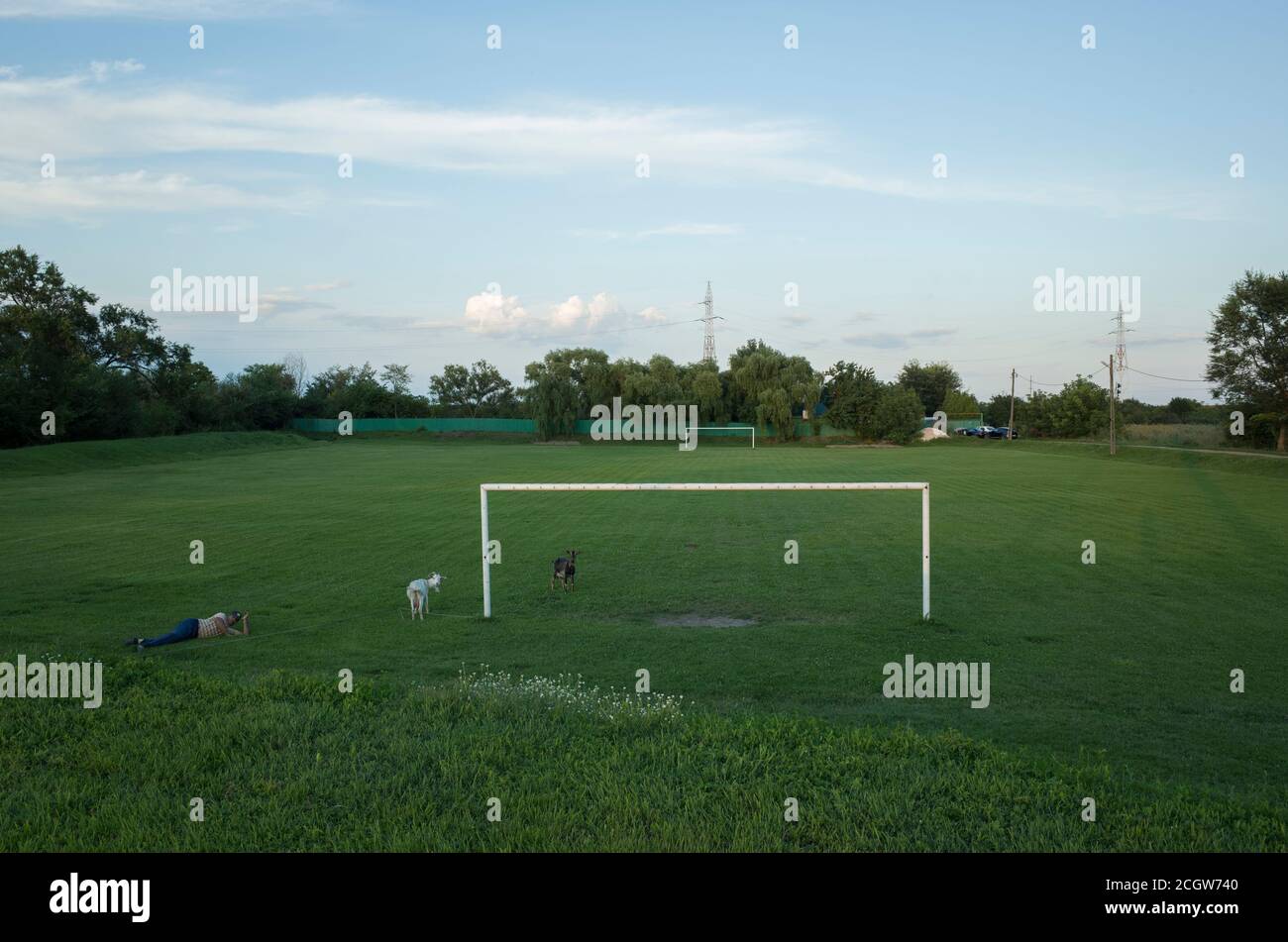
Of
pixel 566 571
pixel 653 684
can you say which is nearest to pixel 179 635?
pixel 566 571

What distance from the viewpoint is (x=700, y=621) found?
11.4 meters

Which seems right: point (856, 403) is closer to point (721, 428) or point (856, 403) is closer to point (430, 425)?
point (721, 428)

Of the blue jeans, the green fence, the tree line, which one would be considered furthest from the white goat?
the green fence

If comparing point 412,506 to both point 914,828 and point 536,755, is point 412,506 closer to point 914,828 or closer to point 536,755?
point 536,755

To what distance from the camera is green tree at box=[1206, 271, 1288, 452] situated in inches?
1980

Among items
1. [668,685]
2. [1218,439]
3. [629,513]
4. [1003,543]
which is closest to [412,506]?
[629,513]

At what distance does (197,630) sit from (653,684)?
5367 mm

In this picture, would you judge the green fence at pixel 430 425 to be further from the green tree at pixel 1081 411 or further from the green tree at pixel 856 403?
the green tree at pixel 1081 411

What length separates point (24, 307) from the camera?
5616 cm

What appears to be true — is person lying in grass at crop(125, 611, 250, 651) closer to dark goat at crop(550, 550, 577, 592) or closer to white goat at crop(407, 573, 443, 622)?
white goat at crop(407, 573, 443, 622)

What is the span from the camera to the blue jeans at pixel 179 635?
377 inches

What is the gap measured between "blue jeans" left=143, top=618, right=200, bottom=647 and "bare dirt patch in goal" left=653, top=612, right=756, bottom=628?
535 cm
